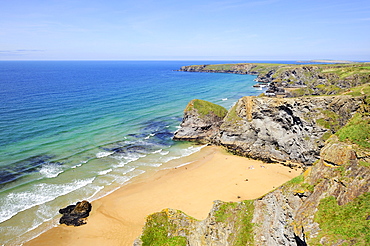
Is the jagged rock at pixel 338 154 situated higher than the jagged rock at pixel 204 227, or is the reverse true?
the jagged rock at pixel 338 154

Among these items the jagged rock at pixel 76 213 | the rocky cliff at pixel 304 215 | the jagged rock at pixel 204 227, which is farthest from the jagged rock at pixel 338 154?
the jagged rock at pixel 76 213

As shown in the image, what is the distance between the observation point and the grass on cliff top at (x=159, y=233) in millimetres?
16531

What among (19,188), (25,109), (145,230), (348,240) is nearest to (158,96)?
(25,109)

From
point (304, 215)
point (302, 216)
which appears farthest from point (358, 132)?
point (302, 216)

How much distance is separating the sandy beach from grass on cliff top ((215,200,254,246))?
8033mm

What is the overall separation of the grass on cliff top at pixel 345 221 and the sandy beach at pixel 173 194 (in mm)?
14026

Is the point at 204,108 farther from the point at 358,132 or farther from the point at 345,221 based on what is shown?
the point at 345,221

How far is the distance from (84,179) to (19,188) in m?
8.12

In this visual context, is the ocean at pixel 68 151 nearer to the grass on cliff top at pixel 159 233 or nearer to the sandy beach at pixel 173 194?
the sandy beach at pixel 173 194

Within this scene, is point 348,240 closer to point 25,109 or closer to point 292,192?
point 292,192

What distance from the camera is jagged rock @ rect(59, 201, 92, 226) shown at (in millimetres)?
25125

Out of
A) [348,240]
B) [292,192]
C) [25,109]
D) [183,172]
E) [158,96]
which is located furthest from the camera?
[158,96]

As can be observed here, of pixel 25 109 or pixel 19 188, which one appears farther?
pixel 25 109

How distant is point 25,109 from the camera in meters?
62.9
